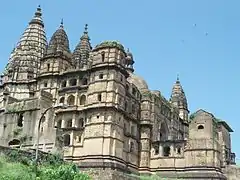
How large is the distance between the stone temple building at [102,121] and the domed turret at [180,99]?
12.3 metres

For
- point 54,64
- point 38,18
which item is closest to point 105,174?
point 54,64

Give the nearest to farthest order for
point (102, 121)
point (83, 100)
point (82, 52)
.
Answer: point (102, 121), point (83, 100), point (82, 52)

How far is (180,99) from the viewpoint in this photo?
2699 inches

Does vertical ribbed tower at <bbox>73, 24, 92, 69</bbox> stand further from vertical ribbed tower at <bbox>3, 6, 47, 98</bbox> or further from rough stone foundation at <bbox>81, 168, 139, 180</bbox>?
rough stone foundation at <bbox>81, 168, 139, 180</bbox>

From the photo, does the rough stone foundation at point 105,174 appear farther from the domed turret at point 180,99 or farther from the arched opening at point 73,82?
the domed turret at point 180,99

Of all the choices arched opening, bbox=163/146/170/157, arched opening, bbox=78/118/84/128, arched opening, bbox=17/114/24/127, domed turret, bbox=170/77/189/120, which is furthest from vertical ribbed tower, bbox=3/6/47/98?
domed turret, bbox=170/77/189/120

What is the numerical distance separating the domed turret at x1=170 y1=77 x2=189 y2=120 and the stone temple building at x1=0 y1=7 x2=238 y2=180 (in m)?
12.3

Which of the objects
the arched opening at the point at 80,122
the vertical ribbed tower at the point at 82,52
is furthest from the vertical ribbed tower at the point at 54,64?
the arched opening at the point at 80,122

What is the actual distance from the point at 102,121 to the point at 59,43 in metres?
14.6

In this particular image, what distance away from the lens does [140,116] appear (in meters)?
49.7

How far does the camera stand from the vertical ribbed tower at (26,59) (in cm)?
5403

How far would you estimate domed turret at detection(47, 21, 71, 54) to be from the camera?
5247 centimetres

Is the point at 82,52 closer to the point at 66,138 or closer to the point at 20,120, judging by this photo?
the point at 20,120

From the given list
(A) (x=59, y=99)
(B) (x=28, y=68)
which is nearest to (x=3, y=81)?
(B) (x=28, y=68)
